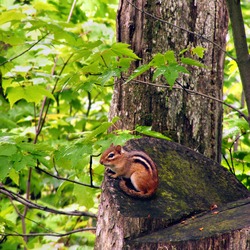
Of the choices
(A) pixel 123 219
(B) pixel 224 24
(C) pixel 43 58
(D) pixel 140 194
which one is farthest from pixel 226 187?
(C) pixel 43 58

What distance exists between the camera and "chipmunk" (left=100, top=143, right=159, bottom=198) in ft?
8.49

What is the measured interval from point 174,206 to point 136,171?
32 cm

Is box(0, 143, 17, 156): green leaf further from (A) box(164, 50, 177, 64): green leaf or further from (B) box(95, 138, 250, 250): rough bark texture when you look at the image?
(A) box(164, 50, 177, 64): green leaf

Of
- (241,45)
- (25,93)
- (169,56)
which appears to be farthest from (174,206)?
(25,93)

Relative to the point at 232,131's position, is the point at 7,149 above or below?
below

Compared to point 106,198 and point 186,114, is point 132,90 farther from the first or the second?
point 106,198

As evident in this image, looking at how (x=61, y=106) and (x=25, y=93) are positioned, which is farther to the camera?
(x=61, y=106)

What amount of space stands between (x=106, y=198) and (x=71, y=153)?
38 cm

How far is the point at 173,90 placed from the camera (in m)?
3.28

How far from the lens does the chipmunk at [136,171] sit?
2588 millimetres

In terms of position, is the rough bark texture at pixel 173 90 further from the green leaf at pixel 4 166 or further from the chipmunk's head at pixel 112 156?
the green leaf at pixel 4 166

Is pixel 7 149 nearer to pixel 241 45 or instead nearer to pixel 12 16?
A: pixel 12 16

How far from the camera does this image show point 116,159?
291cm

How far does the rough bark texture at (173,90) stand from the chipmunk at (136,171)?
15.2 inches
